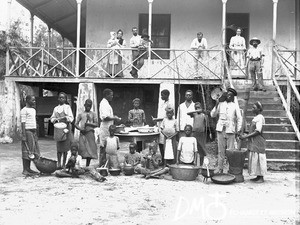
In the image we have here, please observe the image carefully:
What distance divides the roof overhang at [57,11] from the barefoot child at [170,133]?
7.85m

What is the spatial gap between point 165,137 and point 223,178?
1.54 metres

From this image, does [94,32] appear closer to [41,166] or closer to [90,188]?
[41,166]

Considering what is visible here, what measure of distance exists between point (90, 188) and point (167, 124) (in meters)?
2.32

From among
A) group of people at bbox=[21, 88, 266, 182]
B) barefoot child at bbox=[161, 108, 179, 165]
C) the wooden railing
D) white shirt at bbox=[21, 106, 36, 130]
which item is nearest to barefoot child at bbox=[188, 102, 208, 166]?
group of people at bbox=[21, 88, 266, 182]

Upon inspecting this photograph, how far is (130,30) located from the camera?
45.0ft

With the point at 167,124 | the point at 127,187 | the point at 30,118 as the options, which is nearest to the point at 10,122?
the point at 30,118

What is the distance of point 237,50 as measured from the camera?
11938mm

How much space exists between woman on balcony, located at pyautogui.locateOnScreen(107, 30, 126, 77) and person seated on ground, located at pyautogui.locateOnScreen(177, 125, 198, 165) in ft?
15.7

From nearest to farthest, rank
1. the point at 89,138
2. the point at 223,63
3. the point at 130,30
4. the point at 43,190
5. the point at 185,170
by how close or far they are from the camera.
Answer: the point at 43,190 → the point at 185,170 → the point at 89,138 → the point at 223,63 → the point at 130,30

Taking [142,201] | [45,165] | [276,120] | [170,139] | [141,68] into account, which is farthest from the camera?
[141,68]

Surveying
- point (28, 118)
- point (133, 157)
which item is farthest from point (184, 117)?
point (28, 118)

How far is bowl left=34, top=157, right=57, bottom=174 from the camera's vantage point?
7.41 meters

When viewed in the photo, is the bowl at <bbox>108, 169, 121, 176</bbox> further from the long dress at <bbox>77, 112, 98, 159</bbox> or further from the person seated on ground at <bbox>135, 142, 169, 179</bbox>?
the long dress at <bbox>77, 112, 98, 159</bbox>

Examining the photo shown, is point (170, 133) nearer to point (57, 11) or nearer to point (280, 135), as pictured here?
point (280, 135)
